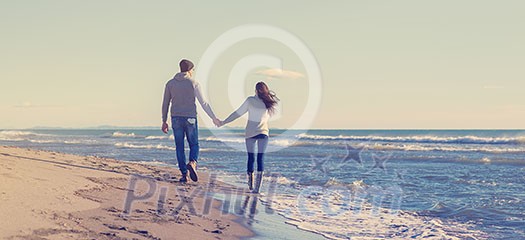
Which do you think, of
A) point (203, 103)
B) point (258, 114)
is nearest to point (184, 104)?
point (203, 103)

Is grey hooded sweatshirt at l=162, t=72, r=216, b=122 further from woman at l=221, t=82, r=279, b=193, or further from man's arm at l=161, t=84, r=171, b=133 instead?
woman at l=221, t=82, r=279, b=193

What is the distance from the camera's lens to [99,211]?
4832 mm

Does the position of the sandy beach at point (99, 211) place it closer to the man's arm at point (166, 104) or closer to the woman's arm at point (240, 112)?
the man's arm at point (166, 104)

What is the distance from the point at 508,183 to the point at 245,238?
8.41 meters

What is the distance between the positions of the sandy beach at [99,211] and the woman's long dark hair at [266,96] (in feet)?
5.31

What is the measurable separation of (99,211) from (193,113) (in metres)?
3.05

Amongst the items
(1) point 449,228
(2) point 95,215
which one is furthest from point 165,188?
(1) point 449,228

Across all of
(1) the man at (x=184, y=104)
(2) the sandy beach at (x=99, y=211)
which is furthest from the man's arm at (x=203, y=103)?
(2) the sandy beach at (x=99, y=211)

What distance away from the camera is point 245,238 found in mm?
4828

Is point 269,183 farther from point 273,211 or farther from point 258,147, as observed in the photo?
point 273,211

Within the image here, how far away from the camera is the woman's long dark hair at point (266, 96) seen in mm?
7883

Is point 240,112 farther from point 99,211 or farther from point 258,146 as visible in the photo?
point 99,211

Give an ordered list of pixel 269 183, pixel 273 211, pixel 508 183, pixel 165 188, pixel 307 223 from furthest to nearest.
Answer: pixel 508 183
pixel 269 183
pixel 165 188
pixel 273 211
pixel 307 223

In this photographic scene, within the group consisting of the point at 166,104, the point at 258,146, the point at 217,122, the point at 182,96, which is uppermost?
the point at 182,96
